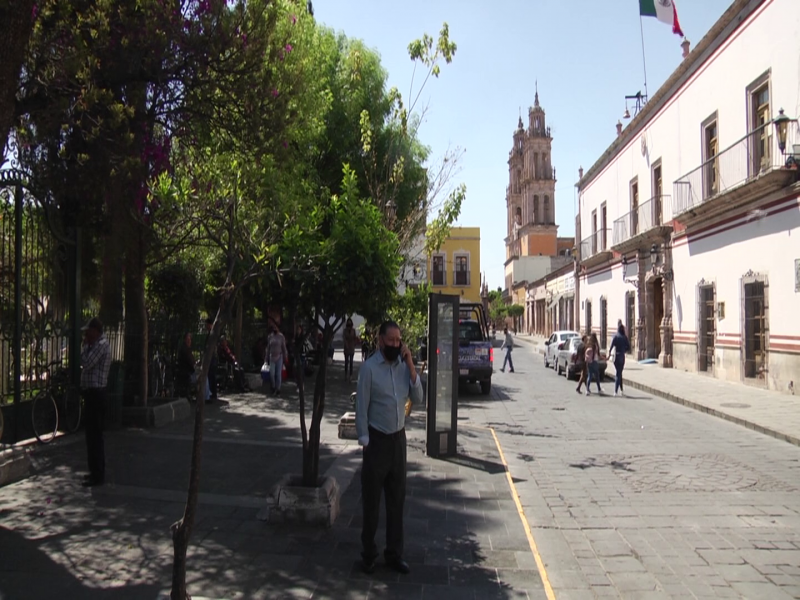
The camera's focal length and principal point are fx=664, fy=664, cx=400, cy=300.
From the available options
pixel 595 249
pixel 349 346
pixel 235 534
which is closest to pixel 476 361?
pixel 349 346

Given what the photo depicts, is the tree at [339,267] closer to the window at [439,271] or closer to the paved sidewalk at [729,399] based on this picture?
the paved sidewalk at [729,399]

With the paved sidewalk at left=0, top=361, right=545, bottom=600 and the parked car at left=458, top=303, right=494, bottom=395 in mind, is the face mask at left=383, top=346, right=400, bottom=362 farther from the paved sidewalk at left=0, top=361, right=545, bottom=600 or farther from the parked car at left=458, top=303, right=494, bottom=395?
the parked car at left=458, top=303, right=494, bottom=395

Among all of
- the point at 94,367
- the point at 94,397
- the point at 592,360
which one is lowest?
the point at 592,360

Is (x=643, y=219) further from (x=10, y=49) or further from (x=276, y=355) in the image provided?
(x=10, y=49)

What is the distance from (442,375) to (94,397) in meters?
4.33

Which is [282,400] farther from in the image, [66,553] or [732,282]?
[732,282]

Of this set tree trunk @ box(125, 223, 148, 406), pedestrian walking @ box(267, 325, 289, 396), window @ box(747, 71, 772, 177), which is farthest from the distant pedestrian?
window @ box(747, 71, 772, 177)

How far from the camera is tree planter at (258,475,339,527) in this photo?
5492 millimetres

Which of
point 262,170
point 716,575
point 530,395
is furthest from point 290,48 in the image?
point 530,395

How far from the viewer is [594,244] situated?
36688 millimetres

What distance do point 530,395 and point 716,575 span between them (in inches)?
496

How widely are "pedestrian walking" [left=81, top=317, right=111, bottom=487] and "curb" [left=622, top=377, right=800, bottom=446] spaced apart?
380 inches

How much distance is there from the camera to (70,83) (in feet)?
26.2

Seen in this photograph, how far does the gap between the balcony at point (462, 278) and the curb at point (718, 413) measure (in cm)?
3476
